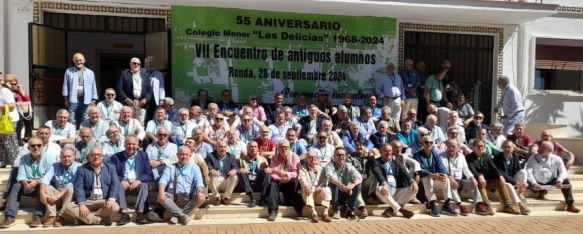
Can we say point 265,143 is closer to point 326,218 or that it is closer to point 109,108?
point 326,218

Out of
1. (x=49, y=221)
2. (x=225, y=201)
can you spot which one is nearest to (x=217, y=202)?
(x=225, y=201)

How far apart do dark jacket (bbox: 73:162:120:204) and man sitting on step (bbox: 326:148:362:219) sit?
2.91 meters

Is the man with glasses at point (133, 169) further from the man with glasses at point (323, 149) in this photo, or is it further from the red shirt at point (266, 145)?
the man with glasses at point (323, 149)

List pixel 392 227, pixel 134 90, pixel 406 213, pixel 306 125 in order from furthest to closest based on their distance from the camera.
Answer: pixel 306 125, pixel 134 90, pixel 406 213, pixel 392 227

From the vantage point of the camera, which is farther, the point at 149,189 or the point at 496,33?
the point at 496,33

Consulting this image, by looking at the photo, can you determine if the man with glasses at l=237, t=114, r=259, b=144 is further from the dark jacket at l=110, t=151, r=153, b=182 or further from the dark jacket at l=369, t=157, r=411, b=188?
the dark jacket at l=369, t=157, r=411, b=188

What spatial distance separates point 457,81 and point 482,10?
6.66 ft

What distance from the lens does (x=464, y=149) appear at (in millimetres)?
8672

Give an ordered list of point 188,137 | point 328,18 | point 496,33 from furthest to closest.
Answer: point 496,33
point 328,18
point 188,137

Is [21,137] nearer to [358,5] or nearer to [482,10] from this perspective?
[358,5]

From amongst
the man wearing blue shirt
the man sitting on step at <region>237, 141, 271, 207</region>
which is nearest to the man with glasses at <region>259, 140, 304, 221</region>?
the man sitting on step at <region>237, 141, 271, 207</region>

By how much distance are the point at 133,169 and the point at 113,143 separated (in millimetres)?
591

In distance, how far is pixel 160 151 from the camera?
7.52 m

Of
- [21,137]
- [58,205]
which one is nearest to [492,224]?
[58,205]
